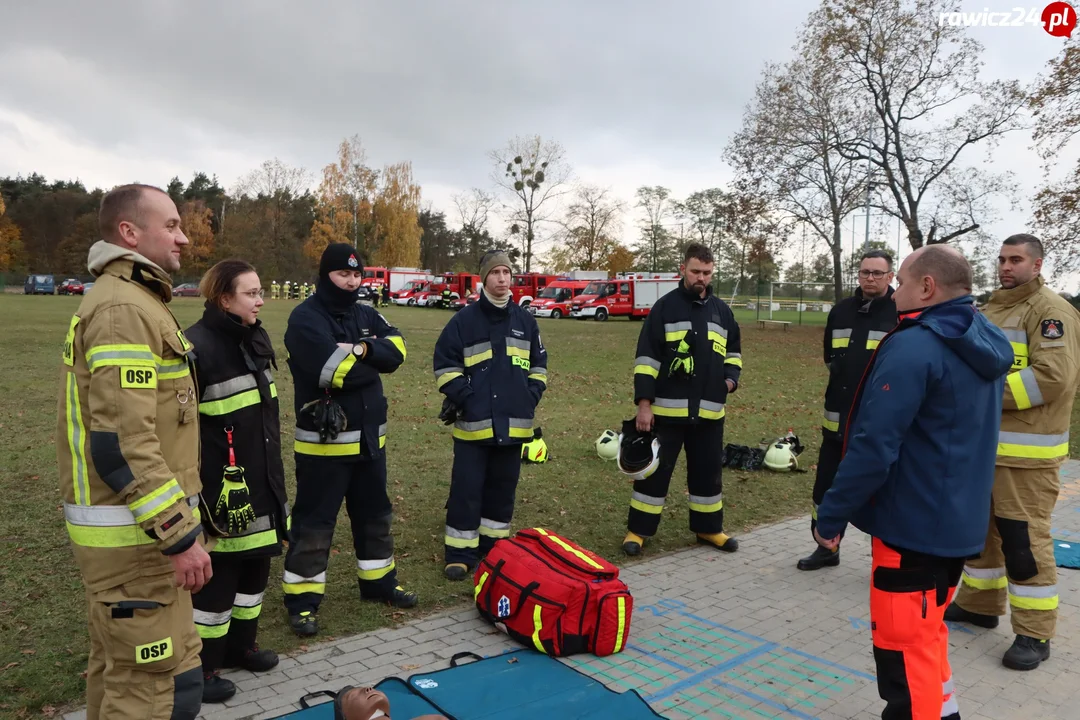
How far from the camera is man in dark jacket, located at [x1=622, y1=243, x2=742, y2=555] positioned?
19.6 feet

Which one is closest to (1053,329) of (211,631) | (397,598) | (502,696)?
(502,696)

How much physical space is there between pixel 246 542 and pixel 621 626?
2.11 meters

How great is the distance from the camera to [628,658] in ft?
14.0

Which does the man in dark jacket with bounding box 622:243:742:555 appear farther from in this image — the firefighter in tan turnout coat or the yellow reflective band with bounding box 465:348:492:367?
the firefighter in tan turnout coat

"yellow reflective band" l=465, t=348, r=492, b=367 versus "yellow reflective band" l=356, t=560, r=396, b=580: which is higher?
"yellow reflective band" l=465, t=348, r=492, b=367

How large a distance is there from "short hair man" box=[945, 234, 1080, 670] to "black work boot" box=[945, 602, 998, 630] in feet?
1.26

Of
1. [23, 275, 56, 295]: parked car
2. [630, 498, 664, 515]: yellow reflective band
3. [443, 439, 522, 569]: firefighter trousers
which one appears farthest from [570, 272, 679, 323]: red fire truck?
[23, 275, 56, 295]: parked car

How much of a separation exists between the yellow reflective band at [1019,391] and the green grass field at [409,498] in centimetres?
289

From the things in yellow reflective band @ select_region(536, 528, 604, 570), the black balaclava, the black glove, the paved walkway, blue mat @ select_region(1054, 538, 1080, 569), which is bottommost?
the paved walkway

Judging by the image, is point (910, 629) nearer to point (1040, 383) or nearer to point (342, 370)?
point (1040, 383)

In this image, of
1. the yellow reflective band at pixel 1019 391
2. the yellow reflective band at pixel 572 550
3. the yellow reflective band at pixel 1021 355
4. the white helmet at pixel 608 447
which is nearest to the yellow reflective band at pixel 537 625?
the yellow reflective band at pixel 572 550

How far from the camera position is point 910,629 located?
2979mm

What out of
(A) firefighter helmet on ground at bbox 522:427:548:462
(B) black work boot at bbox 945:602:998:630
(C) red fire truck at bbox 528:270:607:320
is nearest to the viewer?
(B) black work boot at bbox 945:602:998:630

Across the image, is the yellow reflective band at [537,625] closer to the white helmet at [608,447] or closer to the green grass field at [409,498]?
the green grass field at [409,498]
